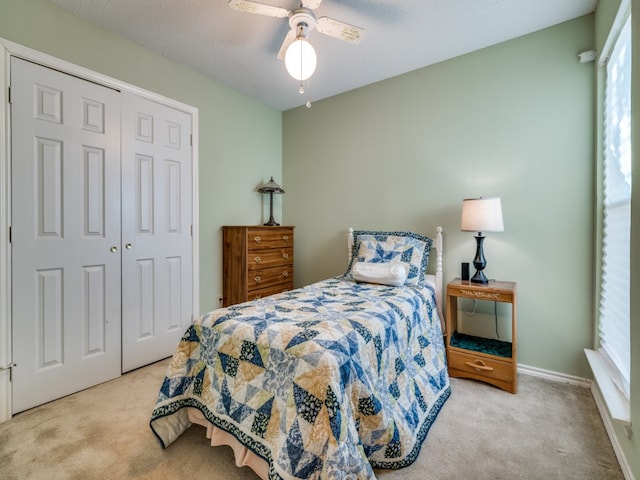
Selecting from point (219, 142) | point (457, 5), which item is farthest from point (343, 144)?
point (457, 5)

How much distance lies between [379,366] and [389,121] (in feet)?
7.85

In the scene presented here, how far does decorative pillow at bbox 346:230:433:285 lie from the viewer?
2.51m

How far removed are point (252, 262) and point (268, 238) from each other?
0.32 metres

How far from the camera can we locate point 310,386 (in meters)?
1.17

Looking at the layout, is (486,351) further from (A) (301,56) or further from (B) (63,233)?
(B) (63,233)

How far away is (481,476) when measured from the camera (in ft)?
4.51

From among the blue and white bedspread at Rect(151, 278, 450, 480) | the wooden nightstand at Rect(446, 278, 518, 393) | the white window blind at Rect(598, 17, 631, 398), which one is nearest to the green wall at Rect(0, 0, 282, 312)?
the blue and white bedspread at Rect(151, 278, 450, 480)

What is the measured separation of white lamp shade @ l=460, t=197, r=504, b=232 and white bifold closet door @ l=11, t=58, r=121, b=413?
8.78 ft

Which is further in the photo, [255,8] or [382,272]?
[382,272]

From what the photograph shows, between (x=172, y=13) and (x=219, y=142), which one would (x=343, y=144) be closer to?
(x=219, y=142)

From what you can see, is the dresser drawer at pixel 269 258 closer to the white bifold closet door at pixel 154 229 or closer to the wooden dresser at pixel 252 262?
the wooden dresser at pixel 252 262

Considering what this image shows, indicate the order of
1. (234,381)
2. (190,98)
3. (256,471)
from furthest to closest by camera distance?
1. (190,98)
2. (234,381)
3. (256,471)

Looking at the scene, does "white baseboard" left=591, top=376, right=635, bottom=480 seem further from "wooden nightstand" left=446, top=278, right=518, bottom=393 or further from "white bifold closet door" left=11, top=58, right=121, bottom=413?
"white bifold closet door" left=11, top=58, right=121, bottom=413

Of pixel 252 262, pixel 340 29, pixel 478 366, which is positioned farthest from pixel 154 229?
pixel 478 366
